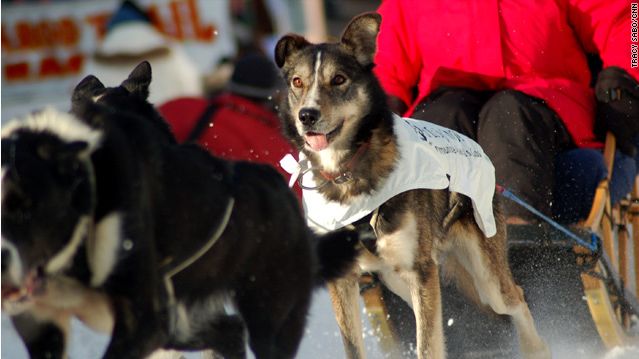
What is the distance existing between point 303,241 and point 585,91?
215 cm

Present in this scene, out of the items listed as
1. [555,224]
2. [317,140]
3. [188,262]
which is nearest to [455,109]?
[555,224]

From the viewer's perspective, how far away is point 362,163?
3.96 meters

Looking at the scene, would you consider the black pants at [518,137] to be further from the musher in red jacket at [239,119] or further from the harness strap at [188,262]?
the harness strap at [188,262]

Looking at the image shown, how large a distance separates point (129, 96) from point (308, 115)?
32.4 inches

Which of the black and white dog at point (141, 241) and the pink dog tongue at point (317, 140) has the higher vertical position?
the black and white dog at point (141, 241)

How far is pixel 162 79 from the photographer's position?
32.5 feet

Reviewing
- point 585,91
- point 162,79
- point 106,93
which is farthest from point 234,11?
point 106,93

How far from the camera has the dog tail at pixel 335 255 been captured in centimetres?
331

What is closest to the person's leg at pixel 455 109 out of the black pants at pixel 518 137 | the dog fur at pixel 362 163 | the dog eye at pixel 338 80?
the black pants at pixel 518 137

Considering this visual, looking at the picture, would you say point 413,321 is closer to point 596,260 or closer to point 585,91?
point 596,260

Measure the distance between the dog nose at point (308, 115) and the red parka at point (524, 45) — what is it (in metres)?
1.15

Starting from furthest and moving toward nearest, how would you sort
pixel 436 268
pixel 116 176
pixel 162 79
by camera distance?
1. pixel 162 79
2. pixel 436 268
3. pixel 116 176

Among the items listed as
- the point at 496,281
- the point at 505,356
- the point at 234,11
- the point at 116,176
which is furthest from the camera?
the point at 234,11

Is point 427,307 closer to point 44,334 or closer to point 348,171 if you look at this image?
point 348,171
